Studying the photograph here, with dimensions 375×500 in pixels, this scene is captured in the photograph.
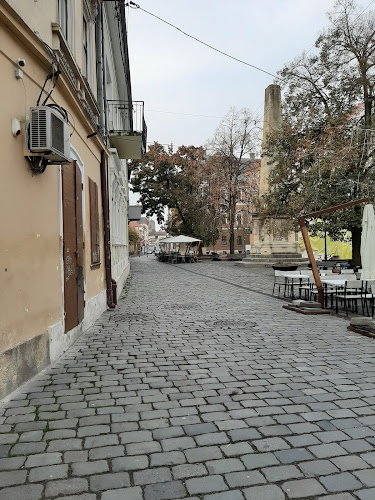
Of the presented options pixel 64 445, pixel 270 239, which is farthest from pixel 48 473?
pixel 270 239

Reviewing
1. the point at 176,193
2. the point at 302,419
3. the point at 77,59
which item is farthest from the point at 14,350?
the point at 176,193

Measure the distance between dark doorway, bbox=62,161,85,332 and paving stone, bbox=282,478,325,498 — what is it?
3.96 metres

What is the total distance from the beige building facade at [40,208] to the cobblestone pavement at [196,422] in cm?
48

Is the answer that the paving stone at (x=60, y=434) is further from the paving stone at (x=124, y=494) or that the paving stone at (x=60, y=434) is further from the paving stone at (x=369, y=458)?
the paving stone at (x=369, y=458)

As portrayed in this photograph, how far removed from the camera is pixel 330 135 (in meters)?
15.4

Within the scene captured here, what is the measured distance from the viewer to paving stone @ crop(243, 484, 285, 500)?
2.42m

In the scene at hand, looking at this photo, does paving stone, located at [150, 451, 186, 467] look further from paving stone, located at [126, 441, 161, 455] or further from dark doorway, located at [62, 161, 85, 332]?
dark doorway, located at [62, 161, 85, 332]

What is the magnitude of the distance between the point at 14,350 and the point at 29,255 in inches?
40.3

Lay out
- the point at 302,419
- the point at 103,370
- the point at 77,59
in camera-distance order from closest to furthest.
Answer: the point at 302,419 → the point at 103,370 → the point at 77,59

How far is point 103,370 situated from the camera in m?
4.84

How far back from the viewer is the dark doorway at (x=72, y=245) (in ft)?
19.4

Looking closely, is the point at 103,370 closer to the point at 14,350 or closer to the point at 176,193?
the point at 14,350

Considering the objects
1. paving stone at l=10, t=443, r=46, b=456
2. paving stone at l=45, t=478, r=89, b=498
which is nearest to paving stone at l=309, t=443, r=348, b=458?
paving stone at l=45, t=478, r=89, b=498

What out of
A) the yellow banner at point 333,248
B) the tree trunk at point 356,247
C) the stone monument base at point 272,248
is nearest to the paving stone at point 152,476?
the tree trunk at point 356,247
